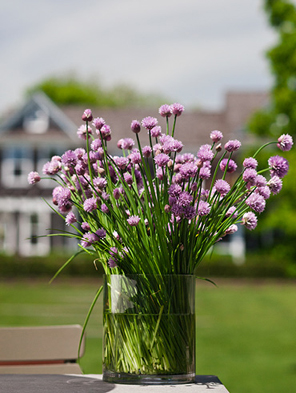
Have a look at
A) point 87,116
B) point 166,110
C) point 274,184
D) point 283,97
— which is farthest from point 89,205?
point 283,97

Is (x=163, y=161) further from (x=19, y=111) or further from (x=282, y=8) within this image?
(x=19, y=111)

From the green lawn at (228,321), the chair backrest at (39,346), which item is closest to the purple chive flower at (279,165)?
the chair backrest at (39,346)

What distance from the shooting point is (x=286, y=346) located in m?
10.2

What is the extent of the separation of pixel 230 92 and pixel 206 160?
31.6 meters

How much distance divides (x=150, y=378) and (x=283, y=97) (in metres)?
14.9

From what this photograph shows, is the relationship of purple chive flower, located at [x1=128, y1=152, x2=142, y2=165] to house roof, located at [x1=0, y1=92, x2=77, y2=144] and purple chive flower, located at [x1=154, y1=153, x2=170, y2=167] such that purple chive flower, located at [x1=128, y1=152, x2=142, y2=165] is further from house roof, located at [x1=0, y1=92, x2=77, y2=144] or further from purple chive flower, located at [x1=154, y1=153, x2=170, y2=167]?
house roof, located at [x1=0, y1=92, x2=77, y2=144]

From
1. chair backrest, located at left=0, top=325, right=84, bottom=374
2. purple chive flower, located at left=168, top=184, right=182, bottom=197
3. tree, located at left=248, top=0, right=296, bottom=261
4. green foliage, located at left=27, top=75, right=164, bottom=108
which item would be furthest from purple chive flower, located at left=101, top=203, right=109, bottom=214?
A: green foliage, located at left=27, top=75, right=164, bottom=108

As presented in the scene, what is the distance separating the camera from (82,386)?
6.93ft

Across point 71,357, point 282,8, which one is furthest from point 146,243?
point 282,8

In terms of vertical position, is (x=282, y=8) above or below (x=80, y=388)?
above

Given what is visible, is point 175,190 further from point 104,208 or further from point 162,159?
point 104,208

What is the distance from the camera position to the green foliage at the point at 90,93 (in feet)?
164

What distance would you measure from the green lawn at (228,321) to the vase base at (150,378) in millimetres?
5183

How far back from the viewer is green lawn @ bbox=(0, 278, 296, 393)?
8078 mm
